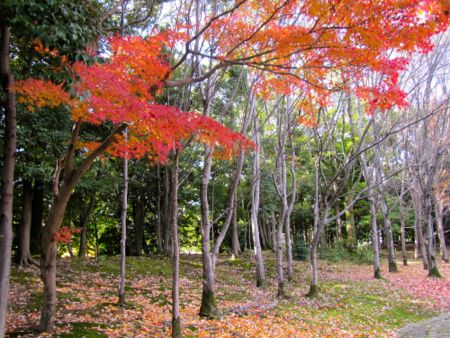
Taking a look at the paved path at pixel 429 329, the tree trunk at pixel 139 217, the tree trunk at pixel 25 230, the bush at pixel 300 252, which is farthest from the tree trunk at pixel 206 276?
the bush at pixel 300 252

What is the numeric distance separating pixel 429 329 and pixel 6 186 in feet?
30.9

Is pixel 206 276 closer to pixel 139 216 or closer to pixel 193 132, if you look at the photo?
pixel 193 132

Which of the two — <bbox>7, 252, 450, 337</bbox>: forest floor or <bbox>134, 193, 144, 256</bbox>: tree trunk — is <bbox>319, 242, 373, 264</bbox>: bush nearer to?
<bbox>7, 252, 450, 337</bbox>: forest floor

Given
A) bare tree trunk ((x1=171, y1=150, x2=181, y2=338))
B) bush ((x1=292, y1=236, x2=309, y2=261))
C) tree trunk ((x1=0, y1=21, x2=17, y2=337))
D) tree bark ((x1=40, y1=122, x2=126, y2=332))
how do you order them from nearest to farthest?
tree trunk ((x1=0, y1=21, x2=17, y2=337)), tree bark ((x1=40, y1=122, x2=126, y2=332)), bare tree trunk ((x1=171, y1=150, x2=181, y2=338)), bush ((x1=292, y1=236, x2=309, y2=261))

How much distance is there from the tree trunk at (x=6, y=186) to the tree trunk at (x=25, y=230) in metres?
8.72

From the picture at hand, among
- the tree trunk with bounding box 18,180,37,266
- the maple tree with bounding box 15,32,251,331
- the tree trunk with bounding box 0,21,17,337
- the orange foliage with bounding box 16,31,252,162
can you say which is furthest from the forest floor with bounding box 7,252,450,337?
the orange foliage with bounding box 16,31,252,162

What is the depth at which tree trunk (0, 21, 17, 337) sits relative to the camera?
4688 millimetres

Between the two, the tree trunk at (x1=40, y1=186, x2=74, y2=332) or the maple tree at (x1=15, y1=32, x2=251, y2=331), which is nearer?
the maple tree at (x1=15, y1=32, x2=251, y2=331)

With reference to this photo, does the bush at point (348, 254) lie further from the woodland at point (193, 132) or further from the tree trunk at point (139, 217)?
the tree trunk at point (139, 217)

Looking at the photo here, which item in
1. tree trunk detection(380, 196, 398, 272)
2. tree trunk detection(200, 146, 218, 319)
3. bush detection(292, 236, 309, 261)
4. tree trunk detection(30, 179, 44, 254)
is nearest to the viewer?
tree trunk detection(200, 146, 218, 319)

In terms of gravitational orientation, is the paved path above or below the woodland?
below

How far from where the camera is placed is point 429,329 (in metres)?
8.55

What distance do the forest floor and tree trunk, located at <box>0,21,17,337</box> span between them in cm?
207

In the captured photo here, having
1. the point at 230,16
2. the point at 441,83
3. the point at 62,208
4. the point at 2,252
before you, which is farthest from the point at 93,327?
the point at 441,83
